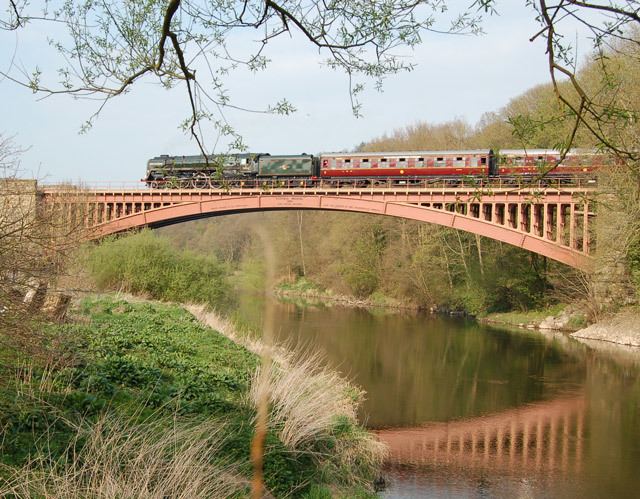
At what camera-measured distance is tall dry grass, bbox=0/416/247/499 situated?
5164 millimetres

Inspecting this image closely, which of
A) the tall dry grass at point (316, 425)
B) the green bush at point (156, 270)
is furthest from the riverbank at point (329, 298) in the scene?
the tall dry grass at point (316, 425)

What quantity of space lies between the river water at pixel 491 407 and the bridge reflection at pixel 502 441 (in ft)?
0.07

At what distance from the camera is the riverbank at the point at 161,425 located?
5.66 metres

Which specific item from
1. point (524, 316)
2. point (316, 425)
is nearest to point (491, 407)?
point (316, 425)

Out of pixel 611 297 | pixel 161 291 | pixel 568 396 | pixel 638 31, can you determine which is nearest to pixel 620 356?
pixel 611 297

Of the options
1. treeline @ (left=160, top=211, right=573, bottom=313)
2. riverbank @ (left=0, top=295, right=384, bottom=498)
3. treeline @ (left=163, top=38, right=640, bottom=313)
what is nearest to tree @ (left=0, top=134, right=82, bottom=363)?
riverbank @ (left=0, top=295, right=384, bottom=498)

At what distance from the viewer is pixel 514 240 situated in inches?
1100

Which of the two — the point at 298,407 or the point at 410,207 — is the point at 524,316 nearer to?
the point at 410,207

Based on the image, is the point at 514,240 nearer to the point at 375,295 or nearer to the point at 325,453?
the point at 375,295

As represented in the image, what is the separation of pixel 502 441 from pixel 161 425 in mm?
8867

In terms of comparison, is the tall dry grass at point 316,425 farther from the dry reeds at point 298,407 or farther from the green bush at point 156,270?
the green bush at point 156,270

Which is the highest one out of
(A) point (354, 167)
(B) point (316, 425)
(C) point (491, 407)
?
(A) point (354, 167)

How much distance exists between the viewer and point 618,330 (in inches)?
1014

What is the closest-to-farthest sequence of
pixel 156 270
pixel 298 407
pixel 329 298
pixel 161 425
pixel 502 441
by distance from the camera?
1. pixel 161 425
2. pixel 298 407
3. pixel 502 441
4. pixel 156 270
5. pixel 329 298
